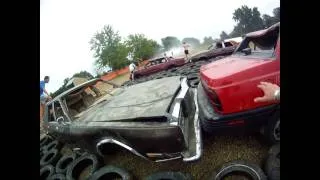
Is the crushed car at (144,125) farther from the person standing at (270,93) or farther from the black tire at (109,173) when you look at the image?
the person standing at (270,93)

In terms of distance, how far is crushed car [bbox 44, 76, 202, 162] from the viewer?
2.64 metres

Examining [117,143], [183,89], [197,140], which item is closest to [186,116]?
[183,89]

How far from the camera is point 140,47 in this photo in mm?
22797

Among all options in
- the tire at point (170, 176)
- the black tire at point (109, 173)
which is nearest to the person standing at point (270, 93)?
the tire at point (170, 176)

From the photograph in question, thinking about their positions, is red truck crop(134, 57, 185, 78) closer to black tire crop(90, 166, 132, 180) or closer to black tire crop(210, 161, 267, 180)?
black tire crop(90, 166, 132, 180)

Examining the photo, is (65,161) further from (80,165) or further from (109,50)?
(109,50)

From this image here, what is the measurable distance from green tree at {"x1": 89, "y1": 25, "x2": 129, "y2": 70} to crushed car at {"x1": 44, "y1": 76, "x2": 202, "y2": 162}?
14137 mm

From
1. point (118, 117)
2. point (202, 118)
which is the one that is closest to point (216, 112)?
point (202, 118)

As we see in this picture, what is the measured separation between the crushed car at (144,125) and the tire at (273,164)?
0.65 m

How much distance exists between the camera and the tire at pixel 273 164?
242 cm
